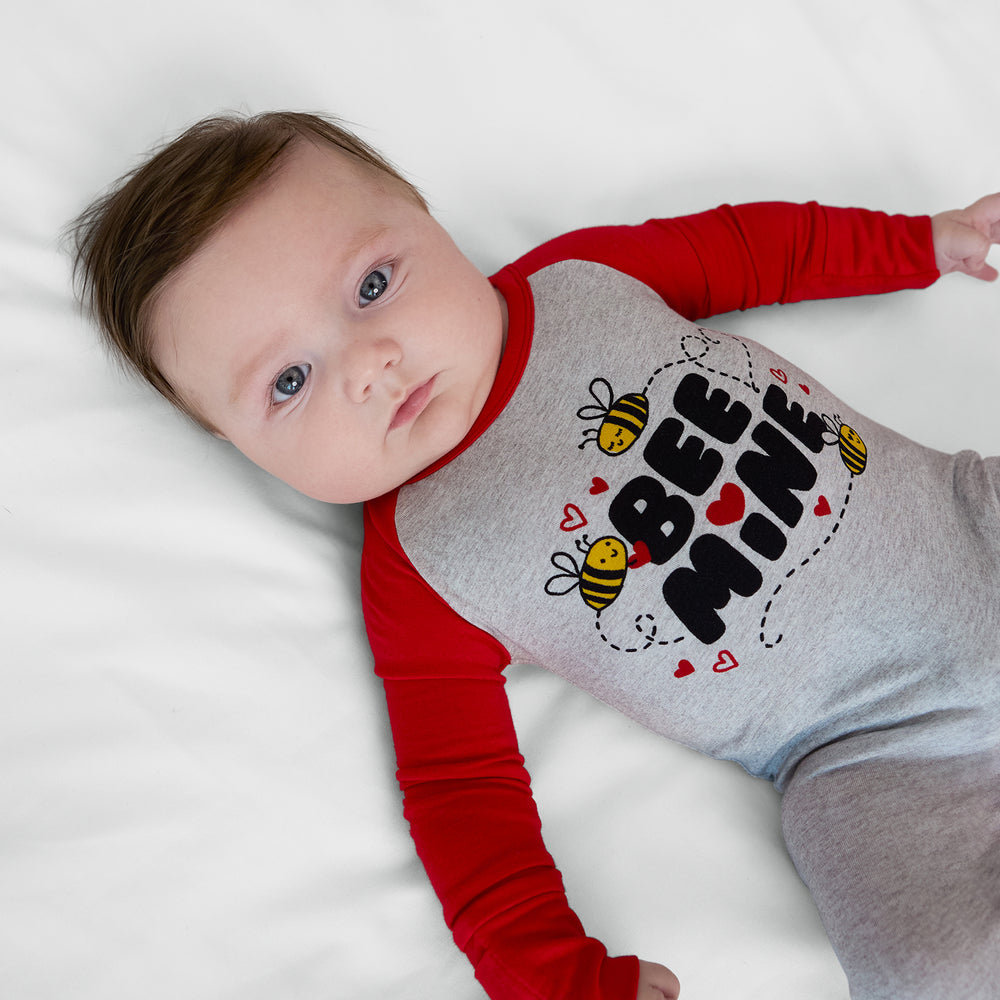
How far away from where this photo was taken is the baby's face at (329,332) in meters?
0.91

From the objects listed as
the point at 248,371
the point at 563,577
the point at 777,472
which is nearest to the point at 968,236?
A: the point at 777,472

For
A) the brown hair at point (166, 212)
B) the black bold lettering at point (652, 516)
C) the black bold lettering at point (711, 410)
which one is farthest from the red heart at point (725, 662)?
the brown hair at point (166, 212)

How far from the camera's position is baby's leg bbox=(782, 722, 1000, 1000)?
0.83m

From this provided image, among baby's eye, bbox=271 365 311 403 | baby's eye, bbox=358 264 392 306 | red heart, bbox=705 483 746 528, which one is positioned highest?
baby's eye, bbox=358 264 392 306

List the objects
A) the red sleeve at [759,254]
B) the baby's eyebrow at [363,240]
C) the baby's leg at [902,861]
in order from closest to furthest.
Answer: the baby's leg at [902,861], the baby's eyebrow at [363,240], the red sleeve at [759,254]

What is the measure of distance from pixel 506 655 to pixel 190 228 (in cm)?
57

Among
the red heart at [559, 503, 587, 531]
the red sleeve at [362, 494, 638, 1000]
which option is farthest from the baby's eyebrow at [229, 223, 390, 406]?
the red heart at [559, 503, 587, 531]

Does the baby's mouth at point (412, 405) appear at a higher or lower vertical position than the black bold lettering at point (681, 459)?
higher

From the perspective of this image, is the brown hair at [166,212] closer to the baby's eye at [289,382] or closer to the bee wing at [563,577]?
the baby's eye at [289,382]

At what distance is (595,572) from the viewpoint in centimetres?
97

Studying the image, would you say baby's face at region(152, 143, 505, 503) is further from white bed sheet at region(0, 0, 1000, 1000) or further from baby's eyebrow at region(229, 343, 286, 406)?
white bed sheet at region(0, 0, 1000, 1000)

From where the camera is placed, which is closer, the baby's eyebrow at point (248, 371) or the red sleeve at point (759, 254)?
the baby's eyebrow at point (248, 371)

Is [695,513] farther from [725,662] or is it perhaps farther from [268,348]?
[268,348]

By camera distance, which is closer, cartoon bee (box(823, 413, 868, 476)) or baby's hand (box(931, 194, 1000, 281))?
cartoon bee (box(823, 413, 868, 476))
